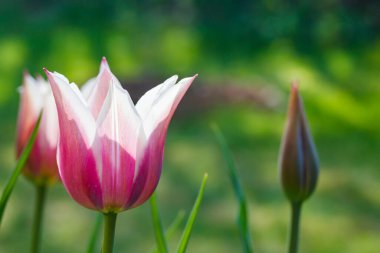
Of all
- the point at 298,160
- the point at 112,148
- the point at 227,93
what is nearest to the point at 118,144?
the point at 112,148

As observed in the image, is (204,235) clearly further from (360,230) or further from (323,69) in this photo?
(323,69)

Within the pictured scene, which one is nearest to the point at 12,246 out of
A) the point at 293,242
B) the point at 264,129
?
the point at 264,129

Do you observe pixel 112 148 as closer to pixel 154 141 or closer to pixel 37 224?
pixel 154 141

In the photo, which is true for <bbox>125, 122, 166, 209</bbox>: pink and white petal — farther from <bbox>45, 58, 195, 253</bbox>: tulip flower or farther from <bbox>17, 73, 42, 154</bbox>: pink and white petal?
<bbox>17, 73, 42, 154</bbox>: pink and white petal

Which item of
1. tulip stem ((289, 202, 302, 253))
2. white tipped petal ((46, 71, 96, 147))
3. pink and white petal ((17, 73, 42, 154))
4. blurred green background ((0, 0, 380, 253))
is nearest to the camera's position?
white tipped petal ((46, 71, 96, 147))

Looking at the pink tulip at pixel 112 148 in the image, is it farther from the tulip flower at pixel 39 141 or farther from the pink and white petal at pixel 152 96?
the tulip flower at pixel 39 141

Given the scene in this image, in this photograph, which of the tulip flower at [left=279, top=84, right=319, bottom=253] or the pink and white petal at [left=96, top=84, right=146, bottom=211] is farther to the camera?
the tulip flower at [left=279, top=84, right=319, bottom=253]

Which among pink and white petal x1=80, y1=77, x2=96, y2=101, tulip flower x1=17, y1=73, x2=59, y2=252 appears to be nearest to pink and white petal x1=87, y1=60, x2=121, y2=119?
pink and white petal x1=80, y1=77, x2=96, y2=101
